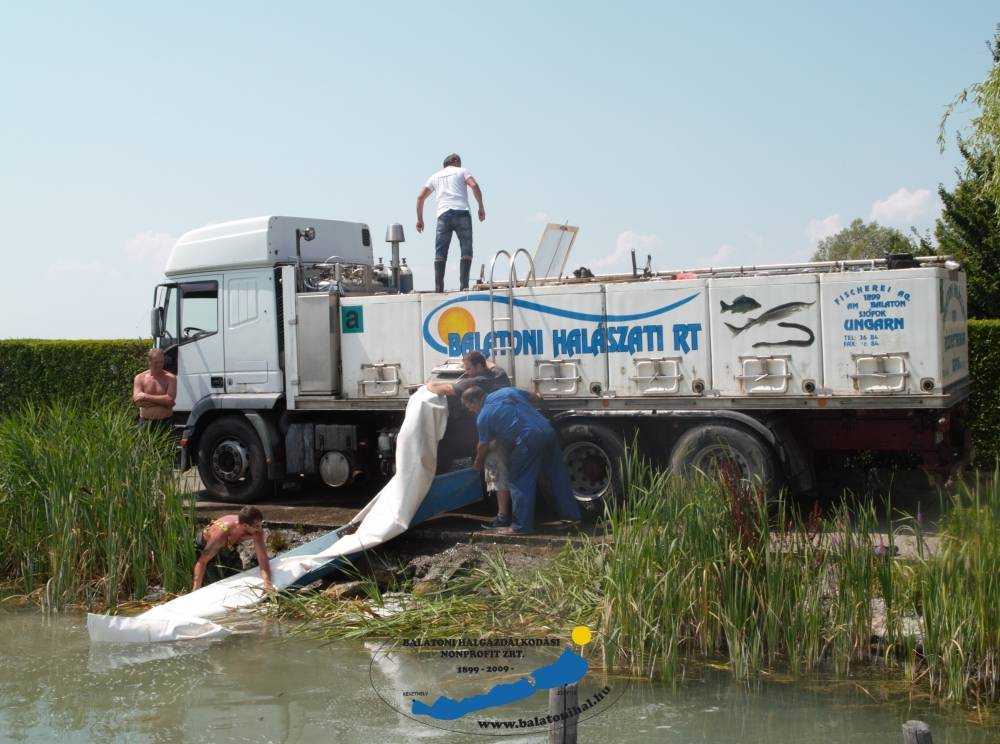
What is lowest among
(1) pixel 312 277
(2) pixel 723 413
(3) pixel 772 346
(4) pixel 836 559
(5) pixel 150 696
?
(5) pixel 150 696

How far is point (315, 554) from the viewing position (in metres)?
9.40

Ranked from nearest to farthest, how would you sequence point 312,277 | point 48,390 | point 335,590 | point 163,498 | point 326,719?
point 326,719 → point 335,590 → point 163,498 → point 312,277 → point 48,390

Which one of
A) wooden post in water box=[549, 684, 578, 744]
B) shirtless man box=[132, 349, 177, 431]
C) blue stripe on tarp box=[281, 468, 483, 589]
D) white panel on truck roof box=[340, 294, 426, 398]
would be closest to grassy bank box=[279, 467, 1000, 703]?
wooden post in water box=[549, 684, 578, 744]

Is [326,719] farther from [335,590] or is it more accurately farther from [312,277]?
[312,277]

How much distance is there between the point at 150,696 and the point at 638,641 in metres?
3.22

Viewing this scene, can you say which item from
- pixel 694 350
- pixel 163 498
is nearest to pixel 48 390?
pixel 163 498

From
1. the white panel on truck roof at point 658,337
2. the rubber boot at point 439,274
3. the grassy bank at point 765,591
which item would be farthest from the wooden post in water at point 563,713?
the rubber boot at point 439,274

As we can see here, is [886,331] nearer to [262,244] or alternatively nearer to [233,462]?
[262,244]

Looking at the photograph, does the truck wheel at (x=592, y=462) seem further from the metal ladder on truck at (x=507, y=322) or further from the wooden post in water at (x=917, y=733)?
the wooden post in water at (x=917, y=733)

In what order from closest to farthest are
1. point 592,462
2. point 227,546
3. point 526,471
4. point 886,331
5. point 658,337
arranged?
1. point 886,331
2. point 227,546
3. point 526,471
4. point 658,337
5. point 592,462

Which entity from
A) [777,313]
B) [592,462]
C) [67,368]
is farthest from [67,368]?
[777,313]

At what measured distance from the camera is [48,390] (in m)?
19.1

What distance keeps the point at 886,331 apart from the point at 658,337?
200cm
